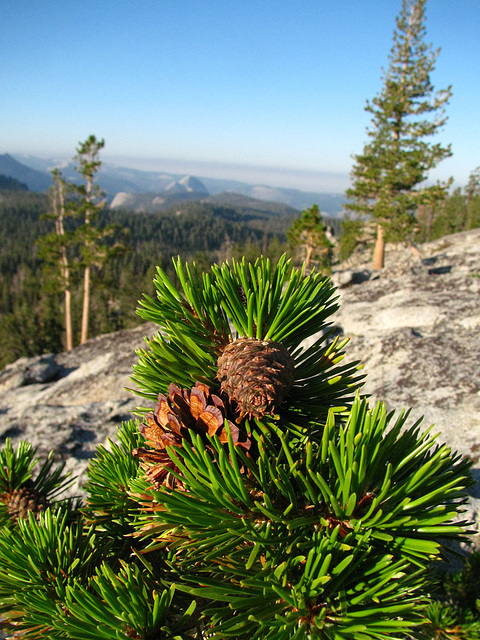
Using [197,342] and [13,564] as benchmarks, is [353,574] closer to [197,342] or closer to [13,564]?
[197,342]

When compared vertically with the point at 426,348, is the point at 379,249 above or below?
above

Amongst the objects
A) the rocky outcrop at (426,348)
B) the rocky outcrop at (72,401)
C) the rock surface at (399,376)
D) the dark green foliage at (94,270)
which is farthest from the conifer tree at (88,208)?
the rocky outcrop at (426,348)

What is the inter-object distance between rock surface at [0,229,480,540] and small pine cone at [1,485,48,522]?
221 centimetres

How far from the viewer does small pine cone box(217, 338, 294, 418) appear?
1.04 m

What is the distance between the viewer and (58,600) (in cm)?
113

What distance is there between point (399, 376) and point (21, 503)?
468cm

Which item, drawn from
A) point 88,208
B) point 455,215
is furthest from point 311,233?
point 455,215

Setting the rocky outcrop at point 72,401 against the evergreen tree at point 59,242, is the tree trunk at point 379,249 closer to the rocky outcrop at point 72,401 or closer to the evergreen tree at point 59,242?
the rocky outcrop at point 72,401

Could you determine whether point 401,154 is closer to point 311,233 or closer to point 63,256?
point 311,233

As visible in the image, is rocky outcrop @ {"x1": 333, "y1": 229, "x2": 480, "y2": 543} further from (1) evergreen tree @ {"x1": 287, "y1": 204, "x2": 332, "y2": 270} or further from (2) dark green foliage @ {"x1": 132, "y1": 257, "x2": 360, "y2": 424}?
(1) evergreen tree @ {"x1": 287, "y1": 204, "x2": 332, "y2": 270}

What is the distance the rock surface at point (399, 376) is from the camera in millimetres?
4209

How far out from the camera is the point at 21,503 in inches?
60.8

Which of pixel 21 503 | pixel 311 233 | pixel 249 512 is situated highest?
pixel 311 233

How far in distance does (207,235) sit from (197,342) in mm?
194402
